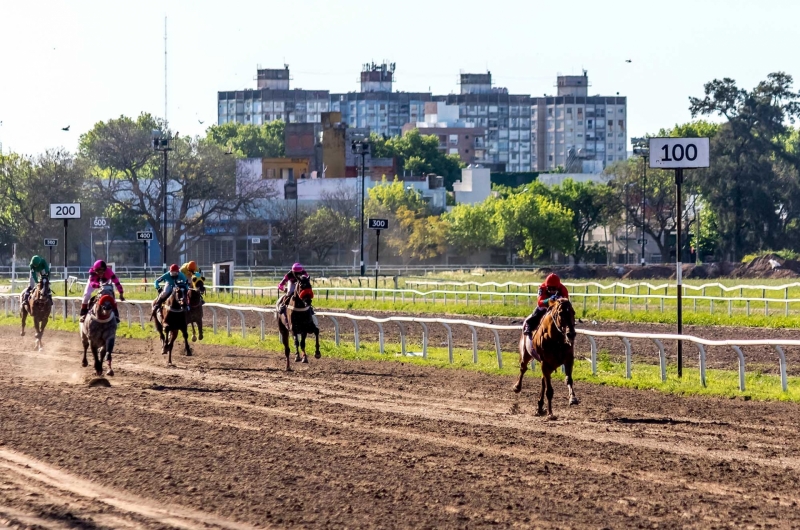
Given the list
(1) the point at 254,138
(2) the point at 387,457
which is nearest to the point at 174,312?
(2) the point at 387,457

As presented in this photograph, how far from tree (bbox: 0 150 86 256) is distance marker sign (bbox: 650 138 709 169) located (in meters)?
62.8

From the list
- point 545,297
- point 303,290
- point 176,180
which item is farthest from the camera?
point 176,180

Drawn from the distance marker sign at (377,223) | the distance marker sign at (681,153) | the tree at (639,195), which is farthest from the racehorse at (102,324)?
the tree at (639,195)

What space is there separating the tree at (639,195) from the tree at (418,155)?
44.4m

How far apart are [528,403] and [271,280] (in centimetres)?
4421

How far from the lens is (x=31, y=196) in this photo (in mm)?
77000

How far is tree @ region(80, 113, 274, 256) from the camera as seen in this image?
77562 millimetres

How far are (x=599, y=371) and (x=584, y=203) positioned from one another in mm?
74564

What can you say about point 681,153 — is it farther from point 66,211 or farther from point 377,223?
point 377,223

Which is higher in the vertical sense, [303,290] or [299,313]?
[303,290]

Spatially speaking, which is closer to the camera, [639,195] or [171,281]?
[171,281]

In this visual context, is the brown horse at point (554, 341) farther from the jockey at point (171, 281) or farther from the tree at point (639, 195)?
the tree at point (639, 195)

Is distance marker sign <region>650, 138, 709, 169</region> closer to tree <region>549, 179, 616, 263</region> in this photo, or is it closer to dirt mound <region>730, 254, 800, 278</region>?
dirt mound <region>730, 254, 800, 278</region>

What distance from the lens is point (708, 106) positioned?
82.6 metres
